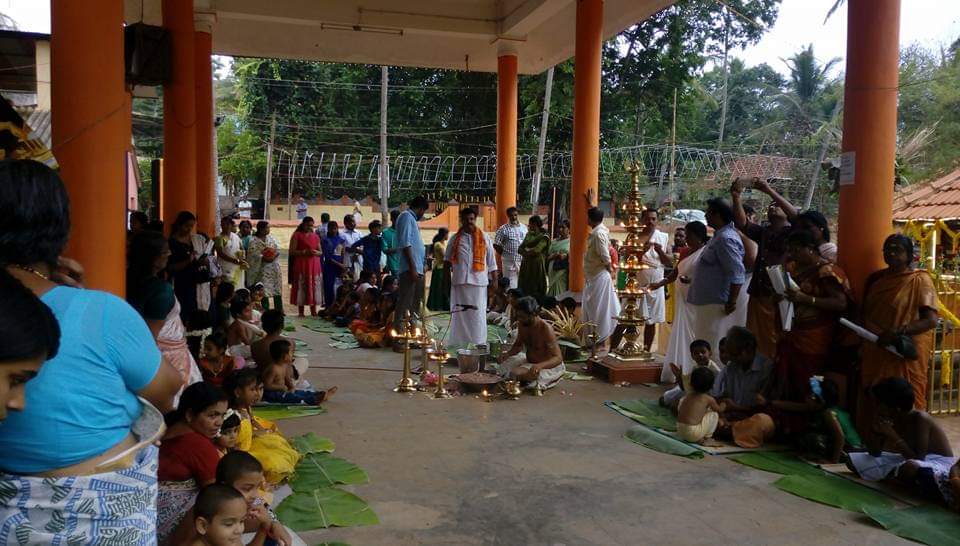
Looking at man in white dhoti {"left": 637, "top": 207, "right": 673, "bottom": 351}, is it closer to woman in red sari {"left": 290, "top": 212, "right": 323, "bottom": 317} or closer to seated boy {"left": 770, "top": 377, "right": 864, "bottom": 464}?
seated boy {"left": 770, "top": 377, "right": 864, "bottom": 464}

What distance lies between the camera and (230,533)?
263 cm

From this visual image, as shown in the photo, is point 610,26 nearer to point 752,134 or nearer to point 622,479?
point 622,479

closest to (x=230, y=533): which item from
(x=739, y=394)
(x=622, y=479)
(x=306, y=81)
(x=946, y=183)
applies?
(x=622, y=479)

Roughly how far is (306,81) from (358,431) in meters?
26.2

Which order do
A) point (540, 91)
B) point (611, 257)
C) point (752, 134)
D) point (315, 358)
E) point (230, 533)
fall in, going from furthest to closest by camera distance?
point (752, 134)
point (540, 91)
point (611, 257)
point (315, 358)
point (230, 533)

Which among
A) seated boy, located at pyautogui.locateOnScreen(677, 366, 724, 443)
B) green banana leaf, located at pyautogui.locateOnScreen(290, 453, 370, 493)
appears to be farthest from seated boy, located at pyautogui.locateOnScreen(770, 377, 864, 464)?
green banana leaf, located at pyautogui.locateOnScreen(290, 453, 370, 493)

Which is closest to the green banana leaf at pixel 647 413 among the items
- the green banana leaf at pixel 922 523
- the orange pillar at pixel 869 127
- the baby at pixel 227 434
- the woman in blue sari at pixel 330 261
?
the orange pillar at pixel 869 127

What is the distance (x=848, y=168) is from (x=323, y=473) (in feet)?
14.1

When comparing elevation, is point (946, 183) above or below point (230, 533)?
above

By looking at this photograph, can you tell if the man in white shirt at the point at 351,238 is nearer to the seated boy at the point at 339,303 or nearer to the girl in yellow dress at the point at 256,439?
the seated boy at the point at 339,303

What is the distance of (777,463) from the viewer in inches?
197

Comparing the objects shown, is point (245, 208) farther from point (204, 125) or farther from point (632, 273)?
point (632, 273)

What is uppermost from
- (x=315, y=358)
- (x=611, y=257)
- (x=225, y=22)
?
(x=225, y=22)

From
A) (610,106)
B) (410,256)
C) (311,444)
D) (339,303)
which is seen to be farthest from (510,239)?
(610,106)
